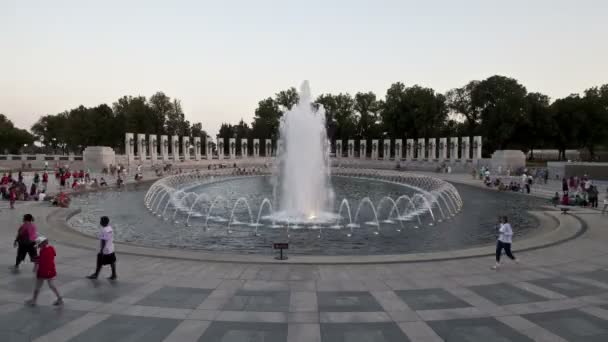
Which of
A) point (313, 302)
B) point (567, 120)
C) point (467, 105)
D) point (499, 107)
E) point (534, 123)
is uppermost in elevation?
point (467, 105)

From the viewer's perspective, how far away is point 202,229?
20.4m

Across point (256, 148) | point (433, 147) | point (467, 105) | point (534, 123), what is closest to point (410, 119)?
point (467, 105)

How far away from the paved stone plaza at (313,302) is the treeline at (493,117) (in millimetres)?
80047

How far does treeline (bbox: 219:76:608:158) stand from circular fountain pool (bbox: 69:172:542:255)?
2353 inches

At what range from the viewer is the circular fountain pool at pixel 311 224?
679 inches

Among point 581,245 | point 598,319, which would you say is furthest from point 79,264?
point 581,245

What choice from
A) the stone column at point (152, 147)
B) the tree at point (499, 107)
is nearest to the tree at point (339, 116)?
the tree at point (499, 107)

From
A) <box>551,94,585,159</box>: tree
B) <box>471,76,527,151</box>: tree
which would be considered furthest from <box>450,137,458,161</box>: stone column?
<box>551,94,585,159</box>: tree

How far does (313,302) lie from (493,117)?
3400 inches

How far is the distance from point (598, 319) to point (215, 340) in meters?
8.13

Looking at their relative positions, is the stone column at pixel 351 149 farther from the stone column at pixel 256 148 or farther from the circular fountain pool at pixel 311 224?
the circular fountain pool at pixel 311 224

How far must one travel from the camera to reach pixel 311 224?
2130 centimetres

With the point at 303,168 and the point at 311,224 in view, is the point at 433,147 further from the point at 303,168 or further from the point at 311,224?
the point at 311,224

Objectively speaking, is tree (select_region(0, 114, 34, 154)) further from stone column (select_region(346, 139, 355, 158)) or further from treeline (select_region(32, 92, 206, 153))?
stone column (select_region(346, 139, 355, 158))
